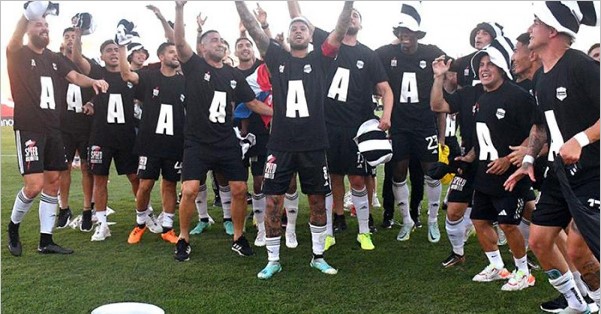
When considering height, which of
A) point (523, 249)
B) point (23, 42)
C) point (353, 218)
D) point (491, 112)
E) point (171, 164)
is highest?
point (23, 42)

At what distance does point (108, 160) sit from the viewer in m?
7.86

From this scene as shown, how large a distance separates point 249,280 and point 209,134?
181 centimetres

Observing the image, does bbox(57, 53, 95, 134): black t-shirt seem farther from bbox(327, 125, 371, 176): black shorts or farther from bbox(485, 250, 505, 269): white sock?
bbox(485, 250, 505, 269): white sock

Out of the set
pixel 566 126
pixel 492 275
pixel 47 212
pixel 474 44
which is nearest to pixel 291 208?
pixel 492 275

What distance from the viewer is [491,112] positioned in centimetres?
543

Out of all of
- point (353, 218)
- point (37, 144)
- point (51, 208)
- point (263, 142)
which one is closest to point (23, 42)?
point (37, 144)

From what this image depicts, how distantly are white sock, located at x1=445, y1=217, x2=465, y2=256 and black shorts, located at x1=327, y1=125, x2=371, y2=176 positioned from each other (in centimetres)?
134

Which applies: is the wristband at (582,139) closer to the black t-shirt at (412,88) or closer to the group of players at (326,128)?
the group of players at (326,128)

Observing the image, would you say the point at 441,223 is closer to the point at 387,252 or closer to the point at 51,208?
the point at 387,252

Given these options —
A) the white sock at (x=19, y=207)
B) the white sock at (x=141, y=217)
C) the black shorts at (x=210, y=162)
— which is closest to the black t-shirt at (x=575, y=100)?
the black shorts at (x=210, y=162)

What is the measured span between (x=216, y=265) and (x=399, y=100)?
3093 millimetres

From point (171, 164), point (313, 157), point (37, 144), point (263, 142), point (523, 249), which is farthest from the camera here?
point (263, 142)

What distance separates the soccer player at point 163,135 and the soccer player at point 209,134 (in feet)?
2.43

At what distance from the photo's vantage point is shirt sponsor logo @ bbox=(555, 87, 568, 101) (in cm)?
425
